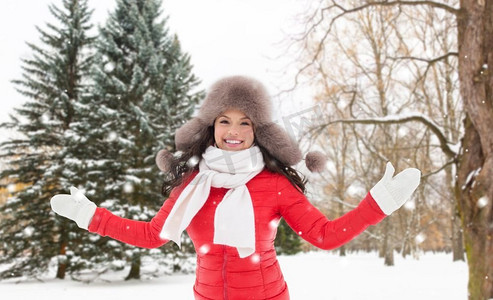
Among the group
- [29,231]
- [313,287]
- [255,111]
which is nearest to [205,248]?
[255,111]

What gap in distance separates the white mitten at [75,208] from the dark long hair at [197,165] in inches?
16.7

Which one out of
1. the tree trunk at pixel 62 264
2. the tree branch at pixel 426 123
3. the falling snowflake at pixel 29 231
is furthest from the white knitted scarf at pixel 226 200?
the falling snowflake at pixel 29 231

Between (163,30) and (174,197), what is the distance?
11.4 meters

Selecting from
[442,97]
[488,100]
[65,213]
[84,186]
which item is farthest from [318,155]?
[442,97]

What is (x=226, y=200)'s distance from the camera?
181cm

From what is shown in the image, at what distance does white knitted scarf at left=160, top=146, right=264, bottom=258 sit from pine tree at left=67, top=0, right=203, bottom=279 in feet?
28.4

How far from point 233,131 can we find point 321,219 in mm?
619

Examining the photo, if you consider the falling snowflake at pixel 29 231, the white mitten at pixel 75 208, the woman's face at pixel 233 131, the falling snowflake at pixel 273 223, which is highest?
the woman's face at pixel 233 131

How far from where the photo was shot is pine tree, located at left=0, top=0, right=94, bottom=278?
36.9 ft

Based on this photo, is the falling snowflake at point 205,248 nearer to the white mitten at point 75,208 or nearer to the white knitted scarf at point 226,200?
the white knitted scarf at point 226,200

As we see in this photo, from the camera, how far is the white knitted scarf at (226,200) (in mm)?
1700

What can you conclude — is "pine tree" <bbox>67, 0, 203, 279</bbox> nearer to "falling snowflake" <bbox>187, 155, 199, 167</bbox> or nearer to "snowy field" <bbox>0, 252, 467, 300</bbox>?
"snowy field" <bbox>0, 252, 467, 300</bbox>

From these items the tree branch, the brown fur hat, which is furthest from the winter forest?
the brown fur hat

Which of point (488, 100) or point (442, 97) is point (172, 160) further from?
point (442, 97)
